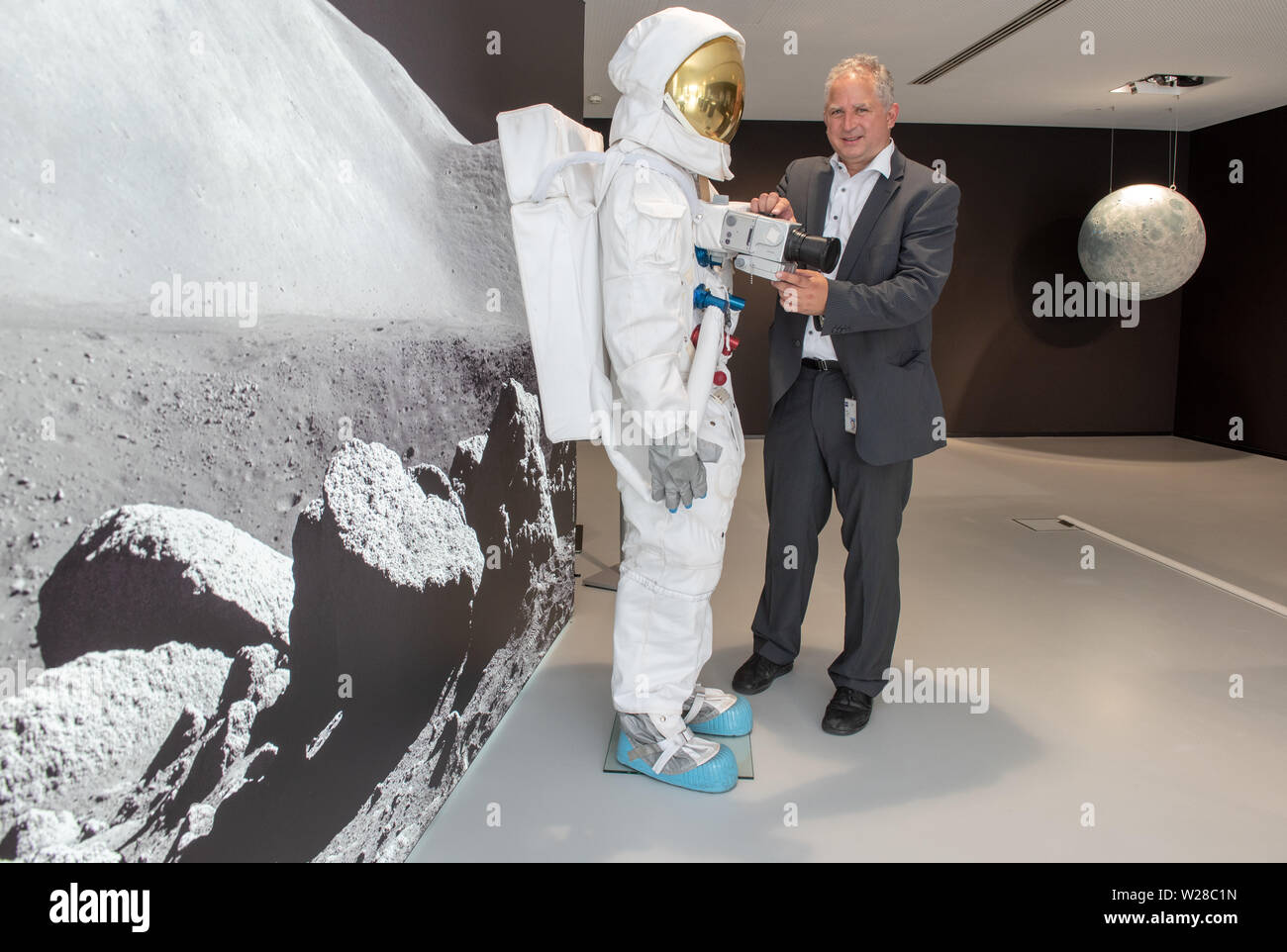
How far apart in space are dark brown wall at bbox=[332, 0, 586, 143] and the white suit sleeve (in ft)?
1.33

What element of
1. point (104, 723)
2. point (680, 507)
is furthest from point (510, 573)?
point (104, 723)

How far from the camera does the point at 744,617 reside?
121 inches

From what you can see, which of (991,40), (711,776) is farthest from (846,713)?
(991,40)

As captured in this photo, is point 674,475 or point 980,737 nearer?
point 674,475

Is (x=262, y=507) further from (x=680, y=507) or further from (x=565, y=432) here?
(x=680, y=507)

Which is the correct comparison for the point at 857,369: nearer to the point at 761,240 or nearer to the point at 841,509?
the point at 841,509

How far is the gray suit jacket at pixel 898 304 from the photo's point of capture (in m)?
2.17

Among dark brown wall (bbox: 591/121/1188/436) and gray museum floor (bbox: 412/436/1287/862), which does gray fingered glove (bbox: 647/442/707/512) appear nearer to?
gray museum floor (bbox: 412/436/1287/862)

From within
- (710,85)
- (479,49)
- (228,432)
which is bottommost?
(228,432)

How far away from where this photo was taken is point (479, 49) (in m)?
1.99

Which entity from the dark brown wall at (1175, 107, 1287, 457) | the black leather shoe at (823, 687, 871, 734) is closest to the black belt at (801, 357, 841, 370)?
the black leather shoe at (823, 687, 871, 734)

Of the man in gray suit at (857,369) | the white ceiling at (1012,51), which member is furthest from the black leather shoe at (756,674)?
the white ceiling at (1012,51)

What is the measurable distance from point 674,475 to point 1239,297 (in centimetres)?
628

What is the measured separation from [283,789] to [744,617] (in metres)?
1.98
